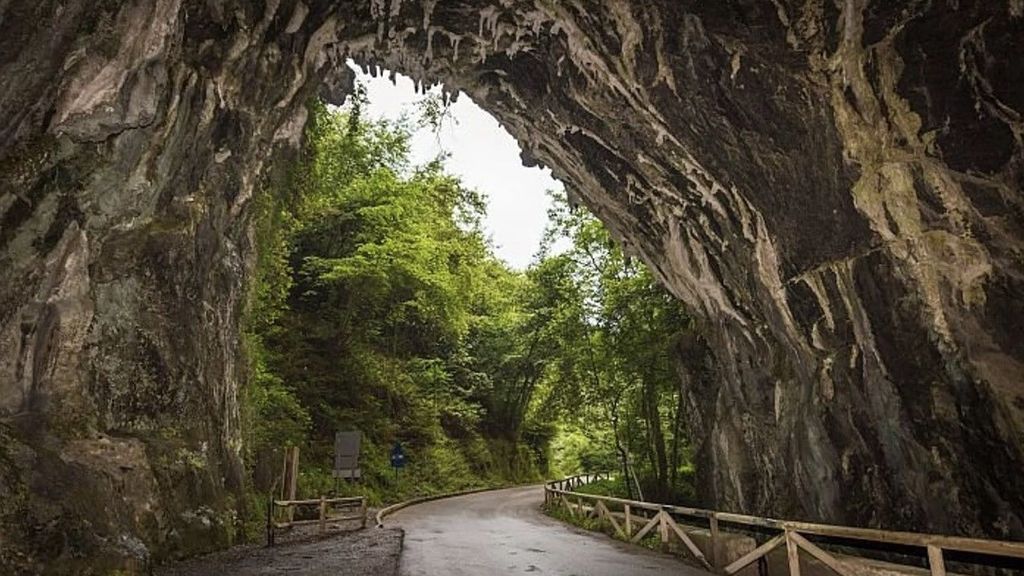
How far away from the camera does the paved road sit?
9164 mm

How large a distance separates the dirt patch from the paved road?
16.2 inches

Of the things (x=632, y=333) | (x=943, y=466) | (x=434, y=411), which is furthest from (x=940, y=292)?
(x=434, y=411)

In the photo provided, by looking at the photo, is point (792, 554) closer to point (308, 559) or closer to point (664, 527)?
point (664, 527)

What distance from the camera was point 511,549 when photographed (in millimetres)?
11406

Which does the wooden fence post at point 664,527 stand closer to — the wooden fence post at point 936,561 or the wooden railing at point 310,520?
the wooden fence post at point 936,561

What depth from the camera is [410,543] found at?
1191 cm

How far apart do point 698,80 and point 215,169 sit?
370 inches

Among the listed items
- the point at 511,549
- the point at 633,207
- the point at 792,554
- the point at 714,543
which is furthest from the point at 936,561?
the point at 633,207

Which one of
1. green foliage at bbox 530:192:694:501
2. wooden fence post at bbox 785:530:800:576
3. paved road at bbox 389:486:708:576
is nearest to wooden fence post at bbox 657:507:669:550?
paved road at bbox 389:486:708:576

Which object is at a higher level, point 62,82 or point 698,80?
point 698,80

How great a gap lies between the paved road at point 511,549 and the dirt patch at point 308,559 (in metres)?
0.41

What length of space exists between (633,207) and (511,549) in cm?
808

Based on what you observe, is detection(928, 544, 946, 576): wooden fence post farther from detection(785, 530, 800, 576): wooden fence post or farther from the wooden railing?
the wooden railing

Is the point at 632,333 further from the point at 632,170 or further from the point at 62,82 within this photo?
the point at 62,82
